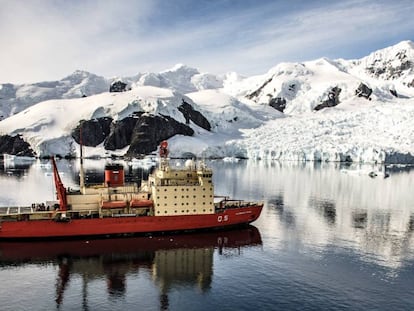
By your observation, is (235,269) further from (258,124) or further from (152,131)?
(258,124)

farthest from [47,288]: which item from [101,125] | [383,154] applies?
[101,125]

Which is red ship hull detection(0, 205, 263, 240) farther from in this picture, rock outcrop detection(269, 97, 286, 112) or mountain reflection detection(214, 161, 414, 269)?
rock outcrop detection(269, 97, 286, 112)

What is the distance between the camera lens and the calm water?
19.0 metres

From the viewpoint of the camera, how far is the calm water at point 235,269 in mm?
18953

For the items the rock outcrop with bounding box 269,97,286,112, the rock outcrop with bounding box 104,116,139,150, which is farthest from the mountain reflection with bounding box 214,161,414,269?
the rock outcrop with bounding box 269,97,286,112

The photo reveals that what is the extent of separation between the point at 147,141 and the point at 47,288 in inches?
4254

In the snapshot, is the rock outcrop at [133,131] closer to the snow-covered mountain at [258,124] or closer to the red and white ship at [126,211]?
the snow-covered mountain at [258,124]

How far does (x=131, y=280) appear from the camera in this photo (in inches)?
850

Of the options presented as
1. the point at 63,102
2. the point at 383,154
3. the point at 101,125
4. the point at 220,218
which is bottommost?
the point at 220,218

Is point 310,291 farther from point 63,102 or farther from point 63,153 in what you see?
point 63,102

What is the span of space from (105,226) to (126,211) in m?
1.83

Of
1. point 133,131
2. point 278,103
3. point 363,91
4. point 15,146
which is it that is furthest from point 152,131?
point 363,91

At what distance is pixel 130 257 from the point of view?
24953 millimetres

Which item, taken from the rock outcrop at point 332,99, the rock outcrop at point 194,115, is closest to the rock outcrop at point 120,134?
the rock outcrop at point 194,115
